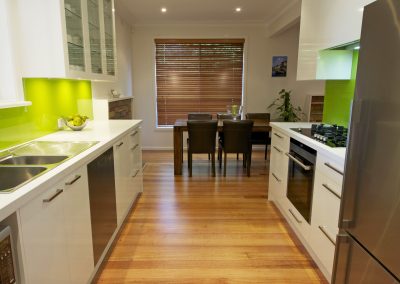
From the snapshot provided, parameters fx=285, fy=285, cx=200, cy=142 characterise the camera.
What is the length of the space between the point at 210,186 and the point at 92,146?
2219mm

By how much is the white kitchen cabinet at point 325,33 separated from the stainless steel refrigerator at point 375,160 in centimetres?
97

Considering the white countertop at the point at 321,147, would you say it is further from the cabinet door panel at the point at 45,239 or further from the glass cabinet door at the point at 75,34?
the glass cabinet door at the point at 75,34

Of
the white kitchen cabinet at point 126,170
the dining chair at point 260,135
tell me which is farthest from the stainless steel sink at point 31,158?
the dining chair at point 260,135

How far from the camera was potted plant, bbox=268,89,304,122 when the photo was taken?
19.0 ft

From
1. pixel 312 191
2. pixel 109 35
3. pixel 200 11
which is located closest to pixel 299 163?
pixel 312 191

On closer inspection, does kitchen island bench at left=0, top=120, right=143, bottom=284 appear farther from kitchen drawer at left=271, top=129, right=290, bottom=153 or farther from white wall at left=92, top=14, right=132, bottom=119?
kitchen drawer at left=271, top=129, right=290, bottom=153

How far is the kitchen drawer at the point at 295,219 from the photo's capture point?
2324mm

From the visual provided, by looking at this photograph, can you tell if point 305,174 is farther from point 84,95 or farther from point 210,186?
point 84,95

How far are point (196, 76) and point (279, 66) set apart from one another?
1731 millimetres

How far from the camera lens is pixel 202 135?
4180 millimetres

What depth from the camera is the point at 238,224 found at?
9.46 ft

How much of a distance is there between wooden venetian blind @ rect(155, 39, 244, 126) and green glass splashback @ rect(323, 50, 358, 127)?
2.97 meters

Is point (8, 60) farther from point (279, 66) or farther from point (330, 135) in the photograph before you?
point (279, 66)

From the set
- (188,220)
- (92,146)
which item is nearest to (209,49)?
(188,220)
